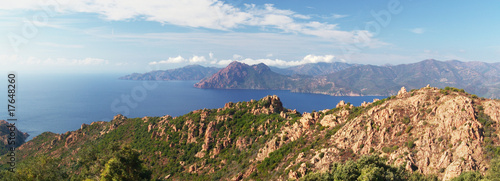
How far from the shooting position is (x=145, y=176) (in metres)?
36.4

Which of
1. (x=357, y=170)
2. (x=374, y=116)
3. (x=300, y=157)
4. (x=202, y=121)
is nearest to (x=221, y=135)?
(x=202, y=121)

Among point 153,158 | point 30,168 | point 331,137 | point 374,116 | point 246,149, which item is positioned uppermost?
point 374,116

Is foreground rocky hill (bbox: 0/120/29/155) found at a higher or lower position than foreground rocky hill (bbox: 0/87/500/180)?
lower

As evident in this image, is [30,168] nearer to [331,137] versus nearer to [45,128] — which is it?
[331,137]

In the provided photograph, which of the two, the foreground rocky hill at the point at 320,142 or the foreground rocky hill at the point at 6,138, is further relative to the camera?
the foreground rocky hill at the point at 6,138

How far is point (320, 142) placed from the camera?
47094 mm

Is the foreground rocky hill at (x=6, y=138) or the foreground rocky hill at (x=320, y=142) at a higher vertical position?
the foreground rocky hill at (x=320, y=142)

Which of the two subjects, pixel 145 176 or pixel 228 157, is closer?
pixel 145 176

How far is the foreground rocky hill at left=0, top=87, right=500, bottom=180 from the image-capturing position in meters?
33.3

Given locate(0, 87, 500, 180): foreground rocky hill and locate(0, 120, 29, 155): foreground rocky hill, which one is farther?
locate(0, 120, 29, 155): foreground rocky hill

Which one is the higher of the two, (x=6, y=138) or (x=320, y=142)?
(x=320, y=142)

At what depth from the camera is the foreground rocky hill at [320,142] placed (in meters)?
33.3

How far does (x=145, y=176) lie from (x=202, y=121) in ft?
128

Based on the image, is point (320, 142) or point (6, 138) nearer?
point (320, 142)
